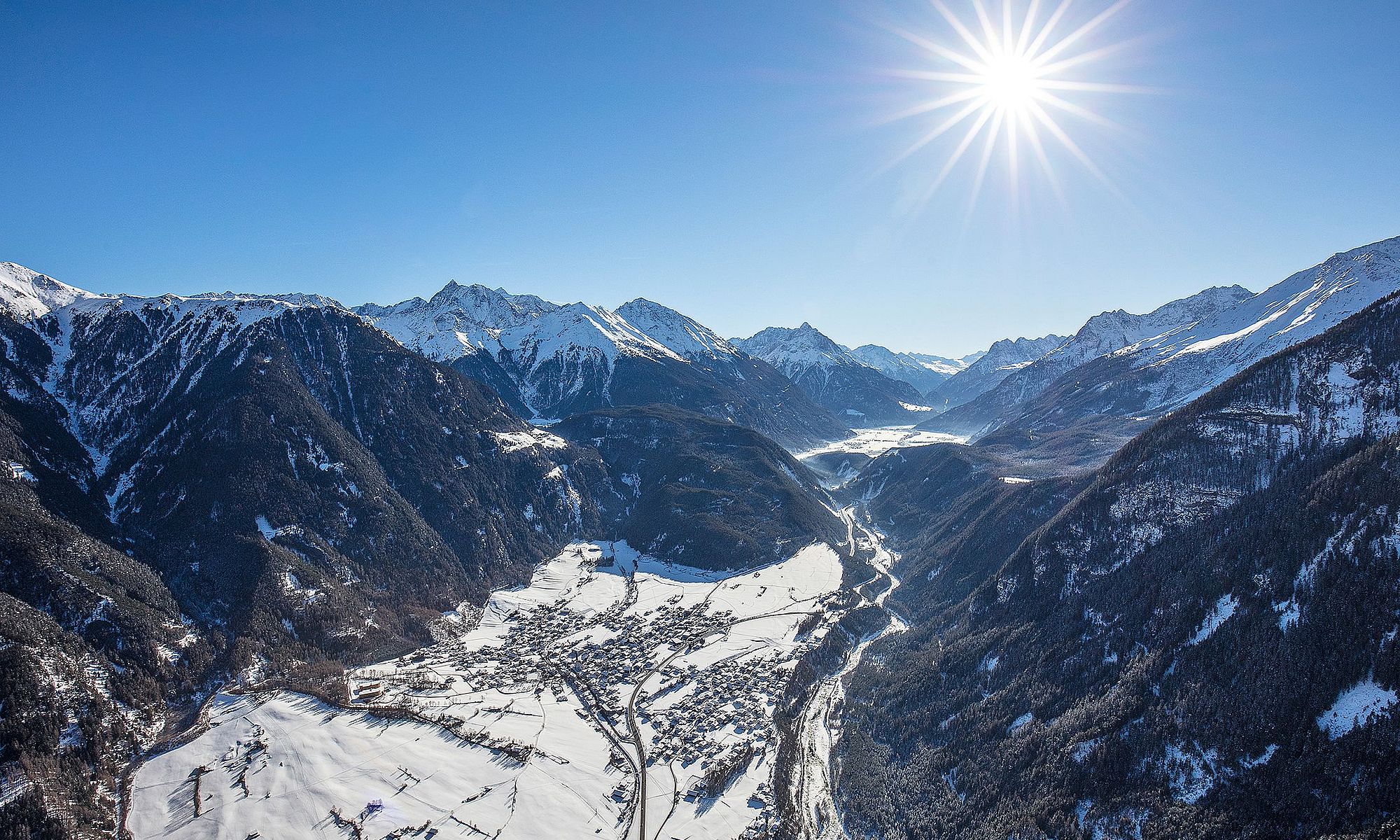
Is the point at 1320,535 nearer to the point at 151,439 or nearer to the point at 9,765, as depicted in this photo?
the point at 9,765

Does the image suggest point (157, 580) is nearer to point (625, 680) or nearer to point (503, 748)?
point (503, 748)

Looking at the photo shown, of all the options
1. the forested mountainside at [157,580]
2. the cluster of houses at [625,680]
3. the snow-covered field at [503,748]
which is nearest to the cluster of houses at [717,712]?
the cluster of houses at [625,680]

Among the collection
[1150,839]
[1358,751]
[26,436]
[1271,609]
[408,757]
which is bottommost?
[1150,839]

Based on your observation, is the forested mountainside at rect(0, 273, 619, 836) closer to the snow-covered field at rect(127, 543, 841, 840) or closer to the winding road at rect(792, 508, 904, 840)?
the snow-covered field at rect(127, 543, 841, 840)

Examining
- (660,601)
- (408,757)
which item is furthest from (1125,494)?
(408,757)

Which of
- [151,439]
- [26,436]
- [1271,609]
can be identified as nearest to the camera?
[1271,609]

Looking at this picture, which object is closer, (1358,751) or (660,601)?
(1358,751)

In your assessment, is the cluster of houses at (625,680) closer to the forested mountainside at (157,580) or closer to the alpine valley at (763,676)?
the alpine valley at (763,676)

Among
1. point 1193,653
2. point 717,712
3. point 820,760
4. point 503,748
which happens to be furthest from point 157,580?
point 1193,653
